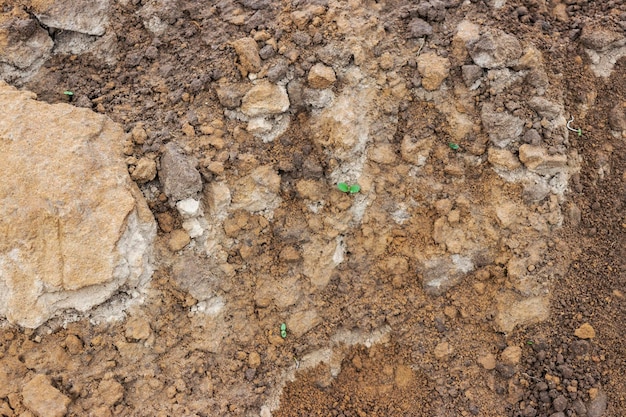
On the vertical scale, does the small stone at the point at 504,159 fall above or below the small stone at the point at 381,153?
below

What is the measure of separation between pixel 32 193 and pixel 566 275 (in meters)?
3.70

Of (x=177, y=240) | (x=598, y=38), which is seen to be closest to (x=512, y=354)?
(x=598, y=38)

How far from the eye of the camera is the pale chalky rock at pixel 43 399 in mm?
3398

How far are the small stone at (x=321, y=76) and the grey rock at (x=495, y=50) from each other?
1.03m

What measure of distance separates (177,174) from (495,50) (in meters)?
2.36

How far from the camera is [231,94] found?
3.79 metres

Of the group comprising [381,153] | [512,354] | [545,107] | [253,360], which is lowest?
[512,354]

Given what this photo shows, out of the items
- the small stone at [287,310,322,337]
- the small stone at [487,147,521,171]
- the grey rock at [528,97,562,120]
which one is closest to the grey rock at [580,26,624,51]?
the grey rock at [528,97,562,120]

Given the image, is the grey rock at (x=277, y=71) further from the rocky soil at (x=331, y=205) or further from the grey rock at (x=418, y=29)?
the grey rock at (x=418, y=29)

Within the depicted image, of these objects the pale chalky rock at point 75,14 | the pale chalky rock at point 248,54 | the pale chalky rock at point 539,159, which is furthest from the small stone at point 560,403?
the pale chalky rock at point 75,14

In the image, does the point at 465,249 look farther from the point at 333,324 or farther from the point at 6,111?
the point at 6,111

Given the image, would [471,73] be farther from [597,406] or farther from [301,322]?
[597,406]

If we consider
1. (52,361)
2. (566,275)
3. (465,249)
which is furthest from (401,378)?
(52,361)

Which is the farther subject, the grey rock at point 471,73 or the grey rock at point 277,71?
the grey rock at point 471,73
